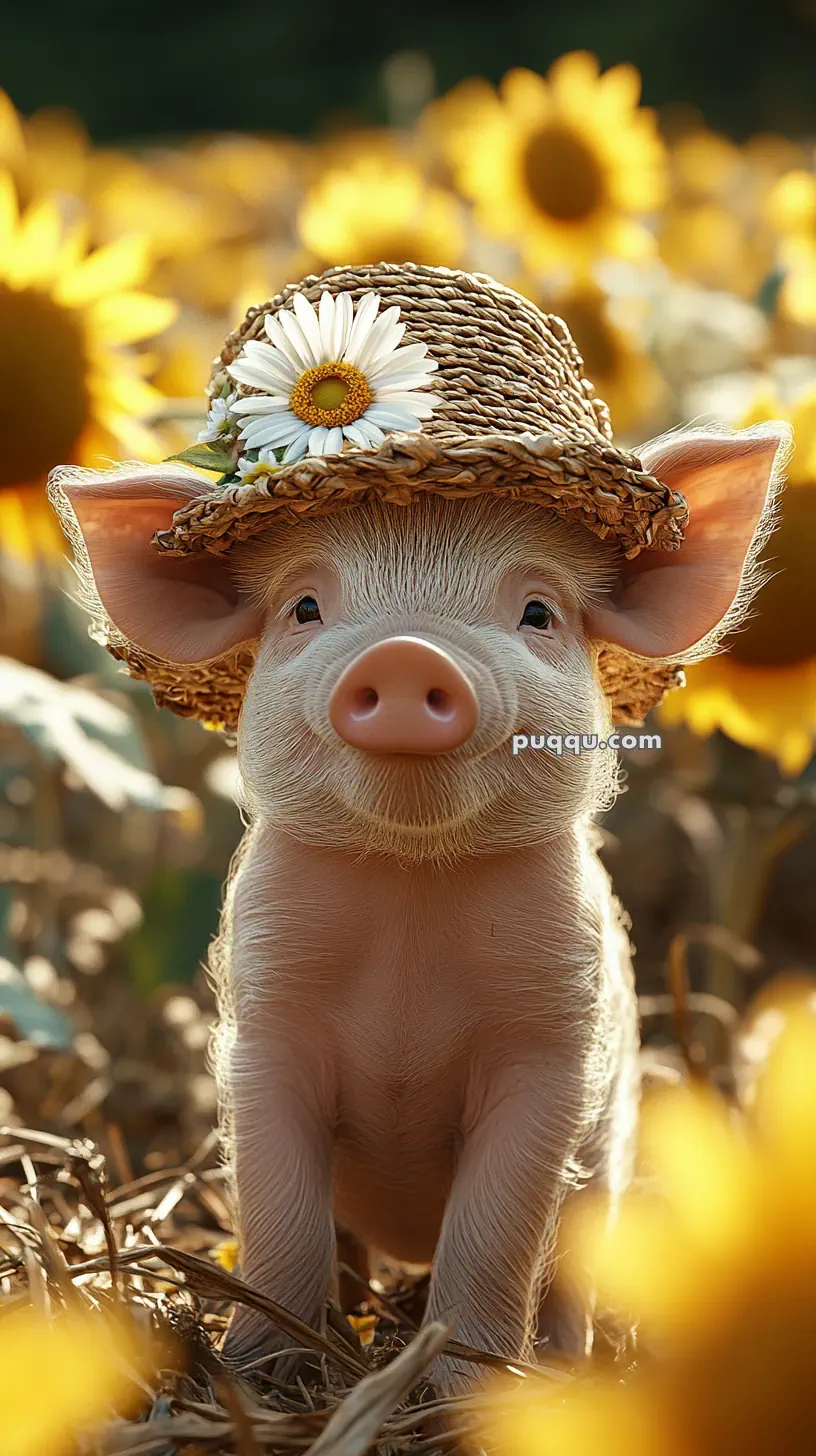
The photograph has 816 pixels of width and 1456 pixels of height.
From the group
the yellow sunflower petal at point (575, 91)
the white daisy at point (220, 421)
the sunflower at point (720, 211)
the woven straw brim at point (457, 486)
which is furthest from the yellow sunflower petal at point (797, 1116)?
the sunflower at point (720, 211)

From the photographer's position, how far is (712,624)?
1.16 meters

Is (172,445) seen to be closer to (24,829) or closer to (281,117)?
(24,829)

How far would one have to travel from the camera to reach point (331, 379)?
1.08 metres

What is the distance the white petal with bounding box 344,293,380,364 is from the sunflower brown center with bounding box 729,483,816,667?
0.63 m

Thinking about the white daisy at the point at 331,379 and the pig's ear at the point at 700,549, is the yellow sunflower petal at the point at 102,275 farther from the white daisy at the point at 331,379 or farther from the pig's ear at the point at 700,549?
the pig's ear at the point at 700,549

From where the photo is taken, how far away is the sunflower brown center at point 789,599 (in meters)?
1.56

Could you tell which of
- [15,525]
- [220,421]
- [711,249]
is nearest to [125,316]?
[15,525]

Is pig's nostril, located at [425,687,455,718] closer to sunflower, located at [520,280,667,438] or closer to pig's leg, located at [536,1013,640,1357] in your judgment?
pig's leg, located at [536,1013,640,1357]

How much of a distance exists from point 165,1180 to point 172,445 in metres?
1.04

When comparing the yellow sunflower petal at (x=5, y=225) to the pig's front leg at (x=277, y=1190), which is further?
the yellow sunflower petal at (x=5, y=225)

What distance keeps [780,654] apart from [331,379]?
0.74 meters

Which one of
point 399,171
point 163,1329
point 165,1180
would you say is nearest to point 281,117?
point 399,171

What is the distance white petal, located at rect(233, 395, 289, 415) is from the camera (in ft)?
3.59

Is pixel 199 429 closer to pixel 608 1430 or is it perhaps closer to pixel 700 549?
pixel 700 549
